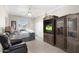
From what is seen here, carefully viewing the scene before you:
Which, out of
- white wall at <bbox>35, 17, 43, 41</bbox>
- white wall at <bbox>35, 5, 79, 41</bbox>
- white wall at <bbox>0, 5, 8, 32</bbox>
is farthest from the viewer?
white wall at <bbox>35, 17, 43, 41</bbox>

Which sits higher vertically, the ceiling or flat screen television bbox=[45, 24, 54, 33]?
the ceiling

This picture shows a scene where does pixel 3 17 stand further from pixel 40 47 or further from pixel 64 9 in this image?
pixel 64 9

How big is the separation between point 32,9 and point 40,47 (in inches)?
32.5

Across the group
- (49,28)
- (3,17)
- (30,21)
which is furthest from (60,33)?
(3,17)

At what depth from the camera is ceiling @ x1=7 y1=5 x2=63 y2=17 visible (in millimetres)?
1800

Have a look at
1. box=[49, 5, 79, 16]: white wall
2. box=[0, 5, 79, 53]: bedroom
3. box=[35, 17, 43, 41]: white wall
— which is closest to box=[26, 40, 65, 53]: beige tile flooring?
box=[0, 5, 79, 53]: bedroom

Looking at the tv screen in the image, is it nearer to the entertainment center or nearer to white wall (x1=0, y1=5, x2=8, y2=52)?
the entertainment center

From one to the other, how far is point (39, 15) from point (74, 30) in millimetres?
877

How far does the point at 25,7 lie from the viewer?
1822 mm

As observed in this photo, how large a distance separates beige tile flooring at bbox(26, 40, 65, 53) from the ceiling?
62cm

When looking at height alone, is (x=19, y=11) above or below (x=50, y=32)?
above

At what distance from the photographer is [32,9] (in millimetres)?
1857
